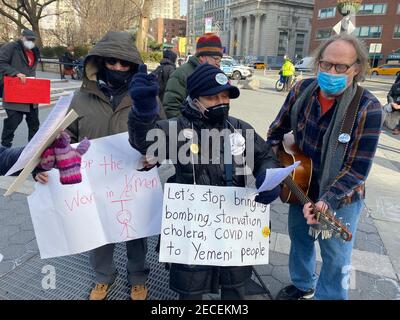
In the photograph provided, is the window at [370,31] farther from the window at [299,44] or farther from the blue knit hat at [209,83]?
the blue knit hat at [209,83]

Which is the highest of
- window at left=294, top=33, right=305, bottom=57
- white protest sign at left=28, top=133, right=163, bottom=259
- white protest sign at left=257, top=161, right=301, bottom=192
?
window at left=294, top=33, right=305, bottom=57

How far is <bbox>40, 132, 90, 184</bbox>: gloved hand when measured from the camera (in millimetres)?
1732

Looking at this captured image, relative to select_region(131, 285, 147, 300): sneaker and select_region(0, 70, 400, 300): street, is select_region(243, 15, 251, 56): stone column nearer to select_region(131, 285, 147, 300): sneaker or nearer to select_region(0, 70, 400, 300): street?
select_region(0, 70, 400, 300): street

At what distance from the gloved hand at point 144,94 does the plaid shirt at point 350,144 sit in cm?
106

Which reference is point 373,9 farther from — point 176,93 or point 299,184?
point 299,184

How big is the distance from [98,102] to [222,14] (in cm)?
10856

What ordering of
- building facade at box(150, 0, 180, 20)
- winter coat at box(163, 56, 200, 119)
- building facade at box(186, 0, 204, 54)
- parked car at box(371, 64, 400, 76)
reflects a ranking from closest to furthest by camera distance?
1. winter coat at box(163, 56, 200, 119)
2. building facade at box(150, 0, 180, 20)
3. parked car at box(371, 64, 400, 76)
4. building facade at box(186, 0, 204, 54)

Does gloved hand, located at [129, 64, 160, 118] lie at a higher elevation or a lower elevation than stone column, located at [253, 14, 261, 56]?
lower

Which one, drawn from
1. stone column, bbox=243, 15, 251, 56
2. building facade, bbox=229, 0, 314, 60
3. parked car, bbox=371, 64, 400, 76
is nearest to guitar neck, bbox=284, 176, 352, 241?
parked car, bbox=371, 64, 400, 76

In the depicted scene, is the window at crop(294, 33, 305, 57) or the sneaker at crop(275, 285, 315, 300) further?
the window at crop(294, 33, 305, 57)

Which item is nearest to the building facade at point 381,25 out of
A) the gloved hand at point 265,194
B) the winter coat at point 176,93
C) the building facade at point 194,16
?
the winter coat at point 176,93

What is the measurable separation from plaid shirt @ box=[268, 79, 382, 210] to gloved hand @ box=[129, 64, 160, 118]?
1063 millimetres

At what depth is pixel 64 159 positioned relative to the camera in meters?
1.77

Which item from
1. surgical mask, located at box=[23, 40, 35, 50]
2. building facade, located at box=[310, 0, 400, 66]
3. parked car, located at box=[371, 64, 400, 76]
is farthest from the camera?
building facade, located at box=[310, 0, 400, 66]
